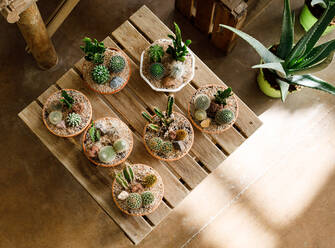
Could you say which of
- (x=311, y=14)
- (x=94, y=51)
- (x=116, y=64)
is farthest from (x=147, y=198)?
(x=311, y=14)

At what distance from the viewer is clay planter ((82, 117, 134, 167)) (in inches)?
84.2

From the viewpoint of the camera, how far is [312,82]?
2285 millimetres

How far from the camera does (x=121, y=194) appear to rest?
2.07 m

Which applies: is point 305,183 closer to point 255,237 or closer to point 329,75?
point 255,237

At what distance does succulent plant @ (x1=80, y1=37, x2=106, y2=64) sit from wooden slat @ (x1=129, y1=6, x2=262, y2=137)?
356 millimetres

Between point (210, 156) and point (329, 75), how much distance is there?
1.55 metres

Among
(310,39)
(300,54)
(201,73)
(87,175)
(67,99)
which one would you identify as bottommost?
(87,175)

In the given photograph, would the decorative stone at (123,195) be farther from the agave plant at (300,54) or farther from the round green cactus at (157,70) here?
the agave plant at (300,54)

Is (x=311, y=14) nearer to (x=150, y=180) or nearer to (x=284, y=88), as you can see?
(x=284, y=88)


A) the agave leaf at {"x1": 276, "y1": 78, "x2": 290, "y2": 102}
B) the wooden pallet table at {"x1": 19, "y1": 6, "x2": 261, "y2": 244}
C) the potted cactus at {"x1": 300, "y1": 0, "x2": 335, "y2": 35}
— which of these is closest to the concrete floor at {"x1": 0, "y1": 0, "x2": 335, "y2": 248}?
the potted cactus at {"x1": 300, "y1": 0, "x2": 335, "y2": 35}

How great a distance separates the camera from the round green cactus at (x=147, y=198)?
2.06 meters

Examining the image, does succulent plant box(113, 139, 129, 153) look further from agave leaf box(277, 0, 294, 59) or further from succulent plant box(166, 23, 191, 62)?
agave leaf box(277, 0, 294, 59)

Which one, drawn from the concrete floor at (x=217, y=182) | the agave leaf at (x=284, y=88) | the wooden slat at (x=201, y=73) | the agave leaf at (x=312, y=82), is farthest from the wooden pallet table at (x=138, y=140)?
the concrete floor at (x=217, y=182)

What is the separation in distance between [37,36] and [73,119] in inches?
31.5
